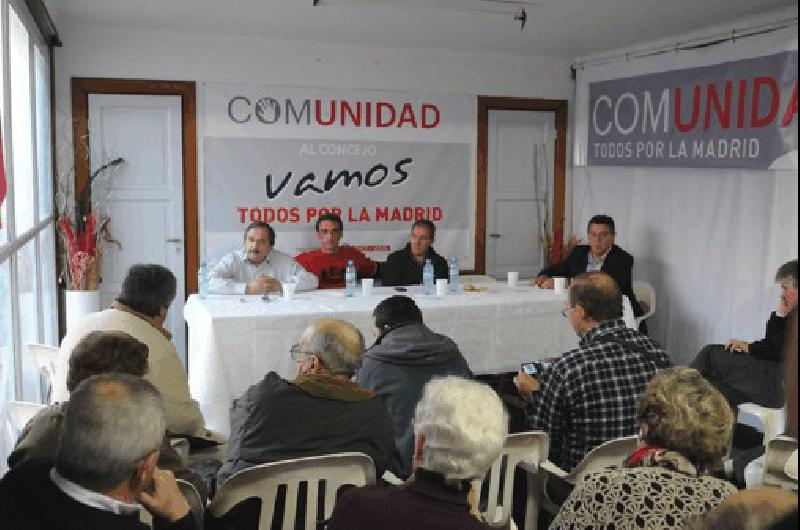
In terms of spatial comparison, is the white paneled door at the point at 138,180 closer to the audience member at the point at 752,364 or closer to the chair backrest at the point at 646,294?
the chair backrest at the point at 646,294

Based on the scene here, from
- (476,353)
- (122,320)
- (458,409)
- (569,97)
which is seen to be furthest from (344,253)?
(458,409)

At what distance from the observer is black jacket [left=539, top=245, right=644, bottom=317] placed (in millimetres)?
5859

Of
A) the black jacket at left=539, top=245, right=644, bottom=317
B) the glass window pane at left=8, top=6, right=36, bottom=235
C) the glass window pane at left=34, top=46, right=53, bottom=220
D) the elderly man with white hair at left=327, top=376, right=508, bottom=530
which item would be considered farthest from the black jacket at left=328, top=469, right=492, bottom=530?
the black jacket at left=539, top=245, right=644, bottom=317

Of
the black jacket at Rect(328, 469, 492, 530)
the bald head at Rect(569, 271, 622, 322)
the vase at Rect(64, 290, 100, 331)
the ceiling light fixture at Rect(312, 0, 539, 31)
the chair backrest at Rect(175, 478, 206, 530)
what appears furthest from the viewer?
the vase at Rect(64, 290, 100, 331)

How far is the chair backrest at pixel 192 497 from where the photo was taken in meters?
2.12

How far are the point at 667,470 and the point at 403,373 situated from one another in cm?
133

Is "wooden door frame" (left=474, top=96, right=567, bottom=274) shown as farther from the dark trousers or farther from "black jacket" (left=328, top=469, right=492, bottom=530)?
"black jacket" (left=328, top=469, right=492, bottom=530)

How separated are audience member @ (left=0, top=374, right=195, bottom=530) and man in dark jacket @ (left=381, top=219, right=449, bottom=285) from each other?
13.8ft

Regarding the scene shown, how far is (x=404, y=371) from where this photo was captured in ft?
9.73

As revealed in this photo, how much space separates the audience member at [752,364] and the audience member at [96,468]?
3.38m

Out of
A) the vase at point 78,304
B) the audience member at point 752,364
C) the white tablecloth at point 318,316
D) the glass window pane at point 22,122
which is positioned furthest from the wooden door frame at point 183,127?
the audience member at point 752,364

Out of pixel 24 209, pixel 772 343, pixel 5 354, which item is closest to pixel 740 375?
pixel 772 343

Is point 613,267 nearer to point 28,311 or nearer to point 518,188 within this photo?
point 518,188

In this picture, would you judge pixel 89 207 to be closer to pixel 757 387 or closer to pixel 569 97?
pixel 569 97
